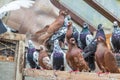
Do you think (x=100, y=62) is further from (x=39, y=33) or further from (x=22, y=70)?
(x=39, y=33)

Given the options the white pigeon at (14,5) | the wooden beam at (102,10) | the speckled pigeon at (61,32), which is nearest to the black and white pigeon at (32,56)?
the speckled pigeon at (61,32)

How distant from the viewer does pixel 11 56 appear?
2.23 metres

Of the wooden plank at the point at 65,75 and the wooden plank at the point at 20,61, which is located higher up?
the wooden plank at the point at 20,61

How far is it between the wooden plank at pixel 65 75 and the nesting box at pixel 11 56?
0.26ft

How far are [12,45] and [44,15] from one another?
2.17 ft

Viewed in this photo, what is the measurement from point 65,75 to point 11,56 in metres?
0.55

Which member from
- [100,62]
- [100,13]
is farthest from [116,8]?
[100,62]

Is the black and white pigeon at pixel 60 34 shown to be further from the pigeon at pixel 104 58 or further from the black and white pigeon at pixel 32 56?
the pigeon at pixel 104 58

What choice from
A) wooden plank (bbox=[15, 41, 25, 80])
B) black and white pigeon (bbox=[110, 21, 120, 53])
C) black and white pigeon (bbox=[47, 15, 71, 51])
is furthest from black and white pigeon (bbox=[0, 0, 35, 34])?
black and white pigeon (bbox=[110, 21, 120, 53])

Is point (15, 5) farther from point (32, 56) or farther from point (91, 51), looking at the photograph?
point (91, 51)

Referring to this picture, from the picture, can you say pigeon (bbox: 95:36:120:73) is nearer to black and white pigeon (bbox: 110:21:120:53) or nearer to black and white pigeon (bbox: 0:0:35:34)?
black and white pigeon (bbox: 110:21:120:53)

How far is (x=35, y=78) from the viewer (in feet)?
7.17

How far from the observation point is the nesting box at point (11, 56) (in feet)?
7.18

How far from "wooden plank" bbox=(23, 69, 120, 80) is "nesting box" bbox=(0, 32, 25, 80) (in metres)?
0.08
